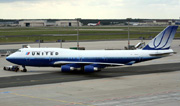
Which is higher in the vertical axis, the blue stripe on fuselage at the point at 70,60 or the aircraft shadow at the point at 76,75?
the blue stripe on fuselage at the point at 70,60

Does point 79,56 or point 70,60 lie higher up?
point 79,56

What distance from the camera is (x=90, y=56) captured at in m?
51.1

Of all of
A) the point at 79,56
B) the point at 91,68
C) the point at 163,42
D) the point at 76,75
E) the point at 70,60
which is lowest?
the point at 76,75

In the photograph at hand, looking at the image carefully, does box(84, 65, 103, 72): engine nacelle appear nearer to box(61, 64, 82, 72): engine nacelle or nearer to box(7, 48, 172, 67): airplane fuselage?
box(61, 64, 82, 72): engine nacelle

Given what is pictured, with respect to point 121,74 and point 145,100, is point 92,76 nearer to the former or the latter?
point 121,74

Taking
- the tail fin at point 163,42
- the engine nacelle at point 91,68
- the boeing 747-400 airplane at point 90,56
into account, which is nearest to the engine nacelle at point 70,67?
the boeing 747-400 airplane at point 90,56

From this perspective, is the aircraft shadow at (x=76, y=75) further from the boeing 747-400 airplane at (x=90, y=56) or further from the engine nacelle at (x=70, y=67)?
the boeing 747-400 airplane at (x=90, y=56)

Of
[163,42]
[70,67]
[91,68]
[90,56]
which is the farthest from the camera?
[163,42]

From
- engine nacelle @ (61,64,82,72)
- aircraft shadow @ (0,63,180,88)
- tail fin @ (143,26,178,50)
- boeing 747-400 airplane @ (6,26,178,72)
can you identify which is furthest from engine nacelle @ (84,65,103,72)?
tail fin @ (143,26,178,50)

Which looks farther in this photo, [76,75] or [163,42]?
[163,42]

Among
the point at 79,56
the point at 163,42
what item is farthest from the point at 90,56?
the point at 163,42

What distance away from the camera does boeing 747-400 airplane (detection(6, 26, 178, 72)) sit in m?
50.9

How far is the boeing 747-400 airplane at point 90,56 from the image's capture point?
50.9 m

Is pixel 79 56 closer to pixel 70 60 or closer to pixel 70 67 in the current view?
pixel 70 60
